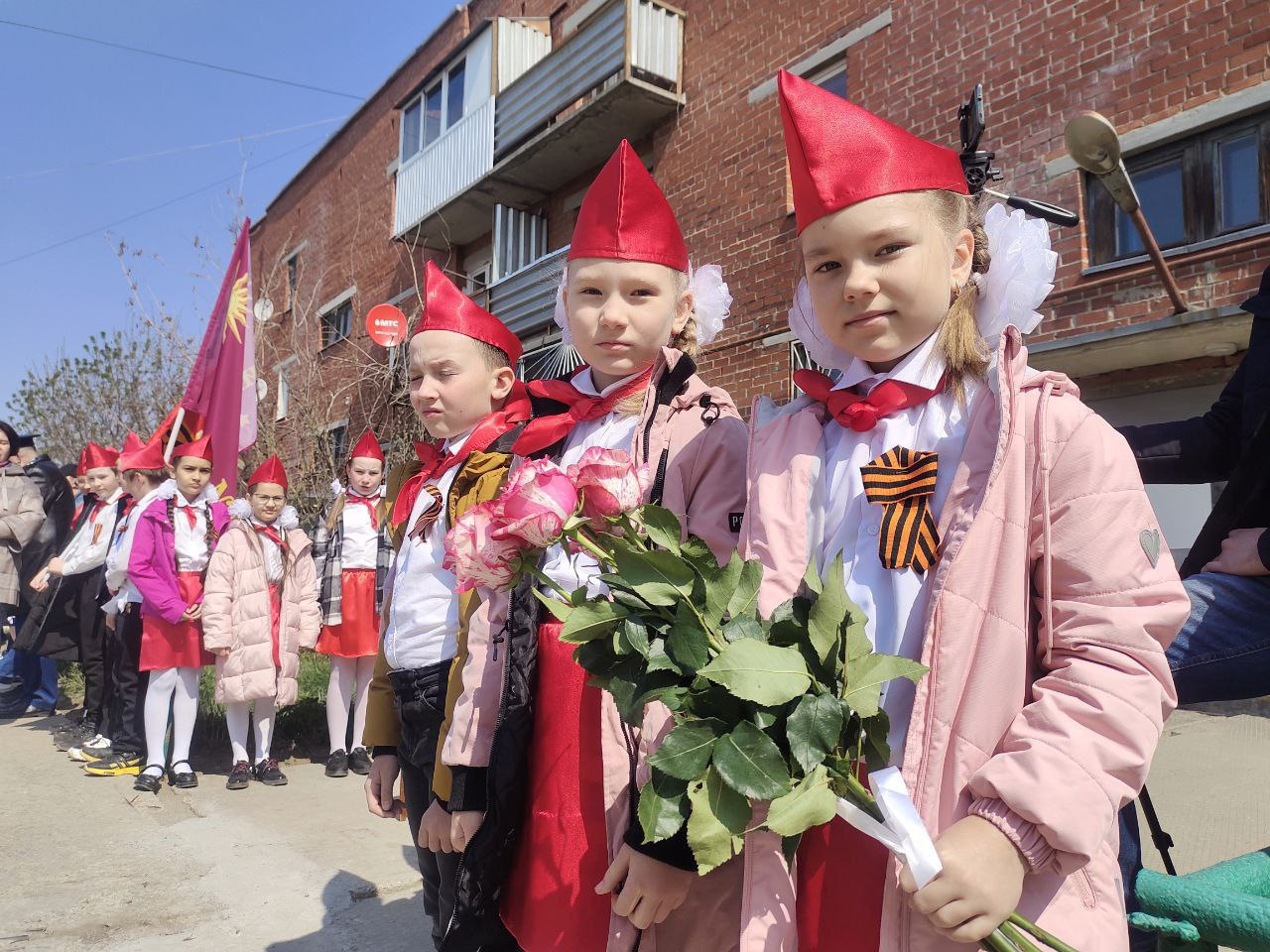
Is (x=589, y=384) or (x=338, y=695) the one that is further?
(x=338, y=695)

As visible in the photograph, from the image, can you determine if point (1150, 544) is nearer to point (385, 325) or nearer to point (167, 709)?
point (167, 709)

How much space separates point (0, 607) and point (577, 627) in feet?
25.8

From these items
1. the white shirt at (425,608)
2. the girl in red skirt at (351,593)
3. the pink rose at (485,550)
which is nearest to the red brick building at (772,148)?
the girl in red skirt at (351,593)

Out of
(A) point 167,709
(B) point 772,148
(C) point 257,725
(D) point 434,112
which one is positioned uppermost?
(D) point 434,112

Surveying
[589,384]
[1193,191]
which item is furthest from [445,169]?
[589,384]

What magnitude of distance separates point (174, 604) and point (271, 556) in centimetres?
67

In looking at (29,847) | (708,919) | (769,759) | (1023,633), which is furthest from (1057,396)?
(29,847)

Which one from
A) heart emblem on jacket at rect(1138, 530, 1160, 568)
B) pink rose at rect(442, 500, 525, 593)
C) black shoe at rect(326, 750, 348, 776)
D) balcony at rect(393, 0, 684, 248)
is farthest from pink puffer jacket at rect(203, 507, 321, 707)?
balcony at rect(393, 0, 684, 248)

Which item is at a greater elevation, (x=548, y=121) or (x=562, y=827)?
(x=548, y=121)

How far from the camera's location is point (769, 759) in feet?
3.35

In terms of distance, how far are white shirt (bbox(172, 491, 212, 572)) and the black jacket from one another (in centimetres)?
515

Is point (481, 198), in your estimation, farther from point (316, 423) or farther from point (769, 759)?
point (769, 759)

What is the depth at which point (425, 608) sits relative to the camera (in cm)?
230

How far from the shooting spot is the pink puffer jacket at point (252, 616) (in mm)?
5176
